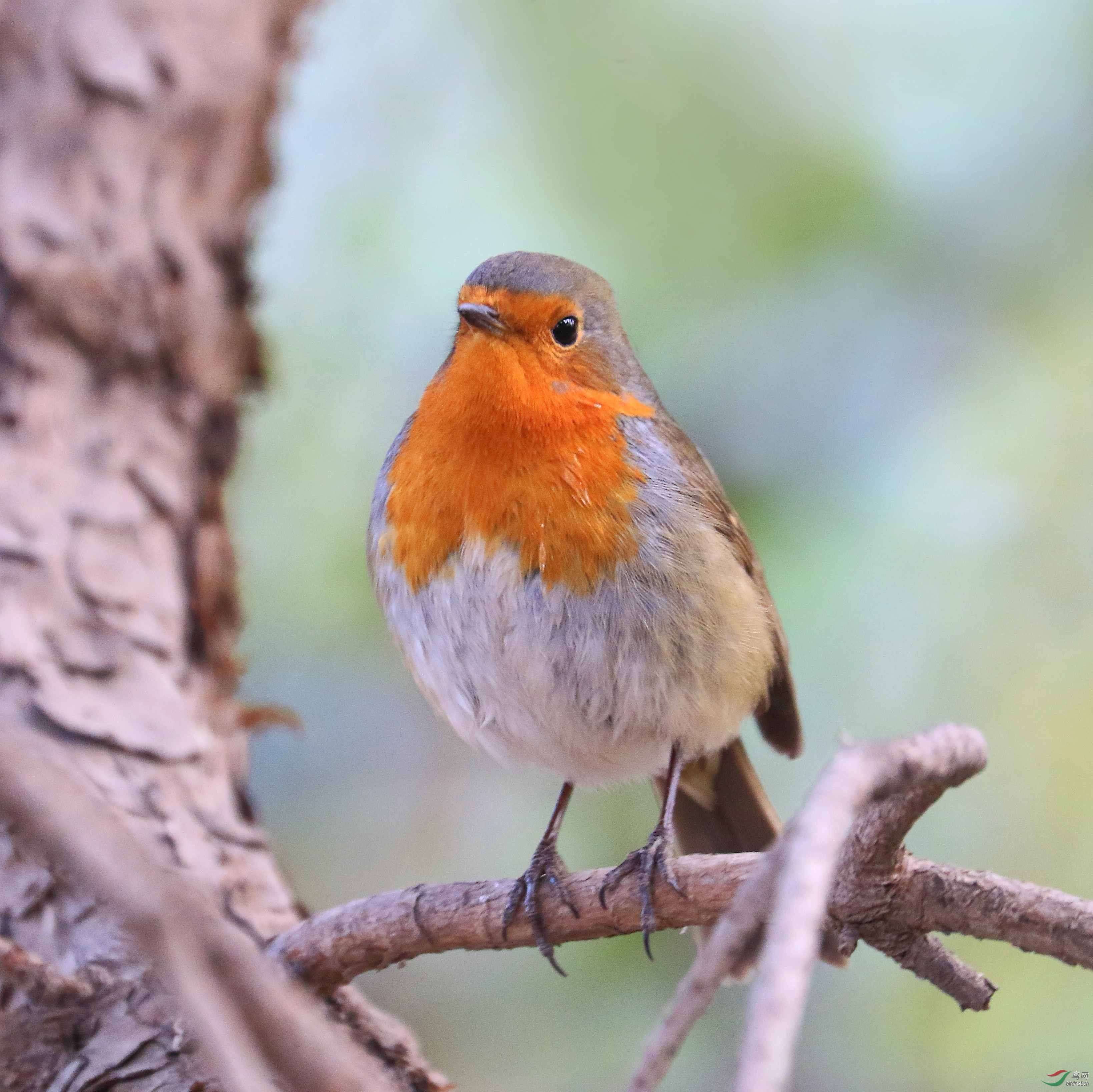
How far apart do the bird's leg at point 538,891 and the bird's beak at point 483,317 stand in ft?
3.39

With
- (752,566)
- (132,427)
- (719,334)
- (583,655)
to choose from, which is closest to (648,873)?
(583,655)

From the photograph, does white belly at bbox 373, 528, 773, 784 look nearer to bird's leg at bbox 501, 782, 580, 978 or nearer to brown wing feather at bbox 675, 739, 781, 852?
bird's leg at bbox 501, 782, 580, 978

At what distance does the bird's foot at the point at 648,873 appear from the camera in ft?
6.39

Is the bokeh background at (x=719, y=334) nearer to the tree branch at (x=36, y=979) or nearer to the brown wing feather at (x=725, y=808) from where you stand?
the brown wing feather at (x=725, y=808)

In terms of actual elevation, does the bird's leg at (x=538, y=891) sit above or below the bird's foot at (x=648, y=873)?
below

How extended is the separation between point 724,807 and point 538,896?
0.85 meters

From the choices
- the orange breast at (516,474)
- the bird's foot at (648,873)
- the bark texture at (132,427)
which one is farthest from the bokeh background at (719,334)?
the bird's foot at (648,873)

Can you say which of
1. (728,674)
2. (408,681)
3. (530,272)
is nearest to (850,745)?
(728,674)

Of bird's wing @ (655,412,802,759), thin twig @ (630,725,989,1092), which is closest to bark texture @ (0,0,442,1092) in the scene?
bird's wing @ (655,412,802,759)

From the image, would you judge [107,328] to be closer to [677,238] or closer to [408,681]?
[408,681]

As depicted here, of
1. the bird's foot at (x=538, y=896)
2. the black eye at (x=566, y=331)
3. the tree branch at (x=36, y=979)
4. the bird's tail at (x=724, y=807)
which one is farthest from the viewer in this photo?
the bird's tail at (x=724, y=807)

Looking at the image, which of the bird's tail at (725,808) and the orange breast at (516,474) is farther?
the bird's tail at (725,808)

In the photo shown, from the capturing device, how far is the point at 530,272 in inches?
94.7

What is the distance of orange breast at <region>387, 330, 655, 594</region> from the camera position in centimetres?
218
